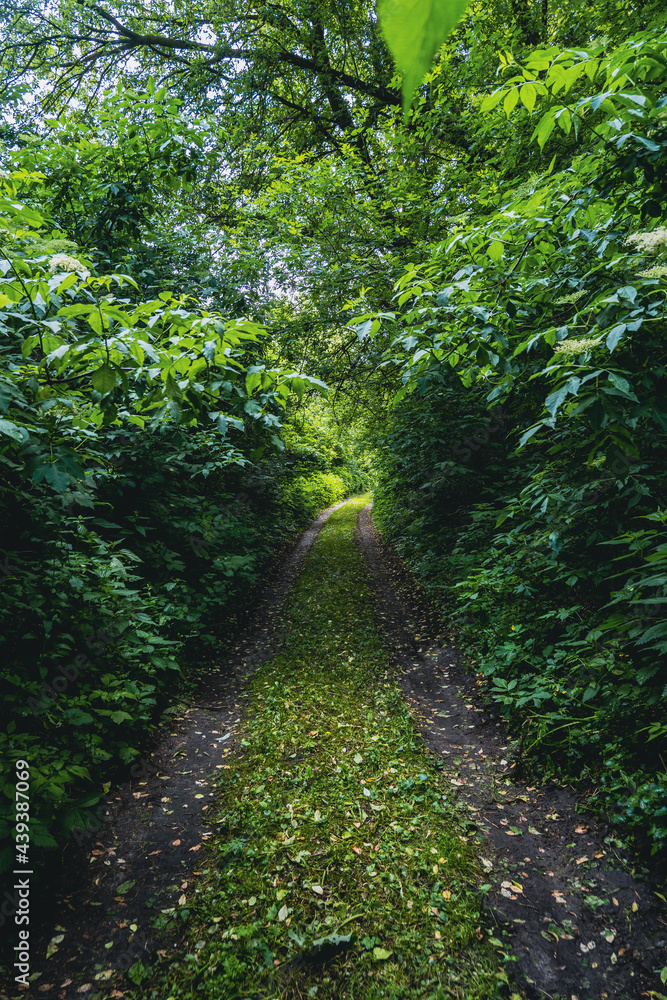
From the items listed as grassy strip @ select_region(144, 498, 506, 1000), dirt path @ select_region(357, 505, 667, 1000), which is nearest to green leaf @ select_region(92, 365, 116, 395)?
grassy strip @ select_region(144, 498, 506, 1000)

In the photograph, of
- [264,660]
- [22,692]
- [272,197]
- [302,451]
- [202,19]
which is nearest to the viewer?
[22,692]

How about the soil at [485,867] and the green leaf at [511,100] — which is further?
the soil at [485,867]

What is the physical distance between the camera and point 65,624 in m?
3.59

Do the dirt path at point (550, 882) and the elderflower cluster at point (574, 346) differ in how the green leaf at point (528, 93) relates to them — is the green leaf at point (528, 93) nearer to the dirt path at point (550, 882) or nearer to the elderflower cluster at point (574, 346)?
the elderflower cluster at point (574, 346)

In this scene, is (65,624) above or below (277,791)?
above

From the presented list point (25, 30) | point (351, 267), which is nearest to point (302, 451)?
point (351, 267)

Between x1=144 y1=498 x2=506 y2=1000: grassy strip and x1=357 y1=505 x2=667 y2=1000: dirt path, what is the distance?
0.62 feet

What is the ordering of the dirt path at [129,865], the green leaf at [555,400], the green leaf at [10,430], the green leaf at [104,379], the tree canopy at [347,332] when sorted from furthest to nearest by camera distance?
1. the dirt path at [129,865]
2. the tree canopy at [347,332]
3. the green leaf at [555,400]
4. the green leaf at [10,430]
5. the green leaf at [104,379]

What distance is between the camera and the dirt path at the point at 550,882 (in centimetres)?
229

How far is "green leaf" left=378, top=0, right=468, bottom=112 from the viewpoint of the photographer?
0.43 metres

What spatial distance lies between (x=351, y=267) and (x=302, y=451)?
564 centimetres

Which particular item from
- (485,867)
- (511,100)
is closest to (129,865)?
(485,867)

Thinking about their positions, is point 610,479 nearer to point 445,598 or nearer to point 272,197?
point 445,598

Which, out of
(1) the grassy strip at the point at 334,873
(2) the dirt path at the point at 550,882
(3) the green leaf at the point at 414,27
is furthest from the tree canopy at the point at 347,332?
(1) the grassy strip at the point at 334,873
